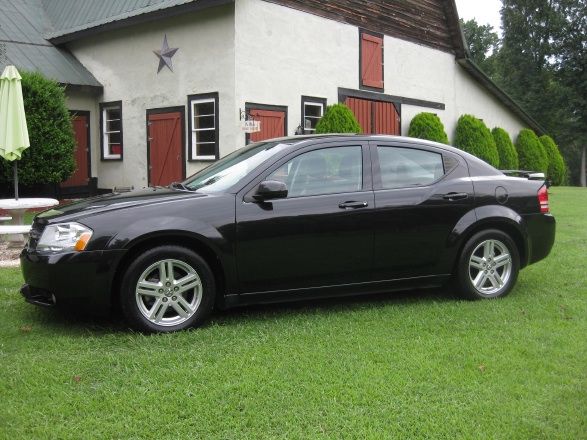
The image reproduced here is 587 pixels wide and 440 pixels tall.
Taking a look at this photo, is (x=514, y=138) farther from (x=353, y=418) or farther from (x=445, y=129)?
(x=353, y=418)

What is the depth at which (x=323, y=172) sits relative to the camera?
17.5 ft

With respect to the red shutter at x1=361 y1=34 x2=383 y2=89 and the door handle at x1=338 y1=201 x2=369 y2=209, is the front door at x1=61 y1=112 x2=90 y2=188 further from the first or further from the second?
the door handle at x1=338 y1=201 x2=369 y2=209

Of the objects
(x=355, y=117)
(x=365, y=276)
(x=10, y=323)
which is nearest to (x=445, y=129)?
(x=355, y=117)

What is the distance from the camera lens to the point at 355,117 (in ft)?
56.8

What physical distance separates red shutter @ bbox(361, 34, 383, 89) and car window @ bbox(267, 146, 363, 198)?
1237 cm

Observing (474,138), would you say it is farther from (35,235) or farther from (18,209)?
(35,235)

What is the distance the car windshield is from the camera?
17.1 ft

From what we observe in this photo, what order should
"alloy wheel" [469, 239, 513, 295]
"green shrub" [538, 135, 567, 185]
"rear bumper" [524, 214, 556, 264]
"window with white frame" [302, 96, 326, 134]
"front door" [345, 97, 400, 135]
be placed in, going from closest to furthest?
"alloy wheel" [469, 239, 513, 295]
"rear bumper" [524, 214, 556, 264]
"window with white frame" [302, 96, 326, 134]
"front door" [345, 97, 400, 135]
"green shrub" [538, 135, 567, 185]

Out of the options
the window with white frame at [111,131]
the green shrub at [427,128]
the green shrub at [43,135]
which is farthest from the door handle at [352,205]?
the green shrub at [427,128]

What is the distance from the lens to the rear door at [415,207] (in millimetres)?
5379

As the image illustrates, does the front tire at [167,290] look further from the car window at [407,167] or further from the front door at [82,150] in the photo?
the front door at [82,150]

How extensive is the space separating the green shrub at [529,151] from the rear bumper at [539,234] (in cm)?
2096

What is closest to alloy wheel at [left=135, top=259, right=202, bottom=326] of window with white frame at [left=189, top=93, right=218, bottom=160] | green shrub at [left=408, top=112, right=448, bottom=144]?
window with white frame at [left=189, top=93, right=218, bottom=160]

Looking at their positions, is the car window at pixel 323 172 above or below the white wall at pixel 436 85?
below
